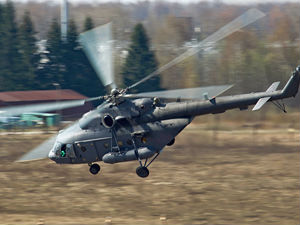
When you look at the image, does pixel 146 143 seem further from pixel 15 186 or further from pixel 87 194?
pixel 15 186

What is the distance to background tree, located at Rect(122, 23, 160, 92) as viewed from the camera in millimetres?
67438

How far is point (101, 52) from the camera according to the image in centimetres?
2297

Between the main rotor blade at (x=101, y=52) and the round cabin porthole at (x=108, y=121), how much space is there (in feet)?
3.92

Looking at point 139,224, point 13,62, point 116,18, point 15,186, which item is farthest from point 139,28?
point 139,224

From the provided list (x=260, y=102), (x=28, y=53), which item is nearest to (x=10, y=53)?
(x=28, y=53)

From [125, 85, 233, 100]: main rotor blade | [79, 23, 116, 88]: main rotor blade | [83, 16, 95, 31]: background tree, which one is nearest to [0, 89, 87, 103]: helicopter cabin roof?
[83, 16, 95, 31]: background tree

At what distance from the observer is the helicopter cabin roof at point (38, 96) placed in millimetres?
63756

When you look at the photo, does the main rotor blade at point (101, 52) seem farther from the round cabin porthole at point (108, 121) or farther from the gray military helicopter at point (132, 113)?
the round cabin porthole at point (108, 121)

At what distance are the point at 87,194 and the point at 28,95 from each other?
110ft

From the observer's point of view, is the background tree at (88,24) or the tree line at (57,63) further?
the background tree at (88,24)

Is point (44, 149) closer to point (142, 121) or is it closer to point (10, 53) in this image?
point (142, 121)

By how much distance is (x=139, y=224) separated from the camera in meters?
28.3

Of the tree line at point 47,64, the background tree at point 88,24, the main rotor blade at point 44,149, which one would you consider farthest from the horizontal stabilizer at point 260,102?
the background tree at point 88,24

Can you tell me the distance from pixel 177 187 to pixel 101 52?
13727 mm
